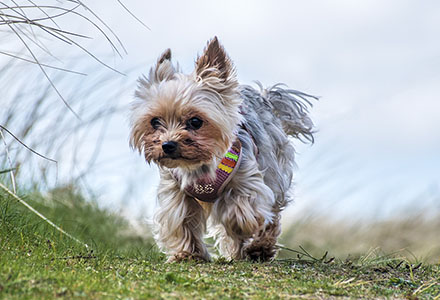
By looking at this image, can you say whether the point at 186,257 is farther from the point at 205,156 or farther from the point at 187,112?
the point at 187,112

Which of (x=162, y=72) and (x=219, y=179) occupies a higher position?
(x=162, y=72)

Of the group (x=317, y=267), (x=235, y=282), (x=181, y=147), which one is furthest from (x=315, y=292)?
(x=181, y=147)

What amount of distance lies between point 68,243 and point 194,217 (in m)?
1.22

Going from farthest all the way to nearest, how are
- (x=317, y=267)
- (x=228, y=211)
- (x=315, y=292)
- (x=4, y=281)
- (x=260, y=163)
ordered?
(x=260, y=163) → (x=228, y=211) → (x=317, y=267) → (x=315, y=292) → (x=4, y=281)

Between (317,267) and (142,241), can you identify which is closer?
(317,267)

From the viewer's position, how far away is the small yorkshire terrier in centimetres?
545

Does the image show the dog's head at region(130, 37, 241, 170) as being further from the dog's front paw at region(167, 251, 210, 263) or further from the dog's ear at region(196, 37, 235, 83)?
the dog's front paw at region(167, 251, 210, 263)

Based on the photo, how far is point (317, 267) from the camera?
5.39 meters

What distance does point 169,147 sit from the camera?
17.2ft

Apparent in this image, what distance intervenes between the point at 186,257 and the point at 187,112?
1340mm

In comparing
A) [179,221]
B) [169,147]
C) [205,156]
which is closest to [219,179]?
[205,156]

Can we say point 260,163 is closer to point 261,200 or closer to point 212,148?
point 261,200

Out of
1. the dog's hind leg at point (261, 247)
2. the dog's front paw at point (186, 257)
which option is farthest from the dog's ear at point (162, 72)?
the dog's hind leg at point (261, 247)

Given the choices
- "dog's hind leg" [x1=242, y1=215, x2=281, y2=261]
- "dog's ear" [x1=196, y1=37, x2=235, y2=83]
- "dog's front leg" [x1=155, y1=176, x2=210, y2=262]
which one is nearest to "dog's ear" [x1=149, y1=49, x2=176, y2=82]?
"dog's ear" [x1=196, y1=37, x2=235, y2=83]
